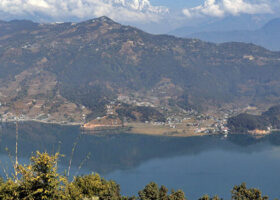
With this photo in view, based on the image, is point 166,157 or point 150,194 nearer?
point 150,194

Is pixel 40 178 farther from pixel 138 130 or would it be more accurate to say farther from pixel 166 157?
pixel 138 130

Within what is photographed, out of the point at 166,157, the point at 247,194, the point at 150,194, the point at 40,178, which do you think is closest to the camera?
the point at 40,178

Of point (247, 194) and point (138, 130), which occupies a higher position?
point (247, 194)

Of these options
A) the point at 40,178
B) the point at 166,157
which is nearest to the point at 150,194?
the point at 40,178

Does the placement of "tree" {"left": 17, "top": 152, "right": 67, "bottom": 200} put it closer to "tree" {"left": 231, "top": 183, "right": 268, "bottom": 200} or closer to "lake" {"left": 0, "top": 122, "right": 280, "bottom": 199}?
"tree" {"left": 231, "top": 183, "right": 268, "bottom": 200}

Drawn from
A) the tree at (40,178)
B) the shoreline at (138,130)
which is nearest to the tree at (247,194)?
the tree at (40,178)

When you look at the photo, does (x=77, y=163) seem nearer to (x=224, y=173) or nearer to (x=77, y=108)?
(x=224, y=173)

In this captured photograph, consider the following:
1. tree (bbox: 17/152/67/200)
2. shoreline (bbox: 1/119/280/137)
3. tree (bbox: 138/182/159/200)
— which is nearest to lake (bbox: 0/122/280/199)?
shoreline (bbox: 1/119/280/137)

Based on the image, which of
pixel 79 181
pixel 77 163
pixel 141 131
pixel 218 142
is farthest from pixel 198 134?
pixel 79 181

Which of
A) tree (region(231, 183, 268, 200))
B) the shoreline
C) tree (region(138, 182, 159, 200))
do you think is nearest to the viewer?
tree (region(231, 183, 268, 200))
